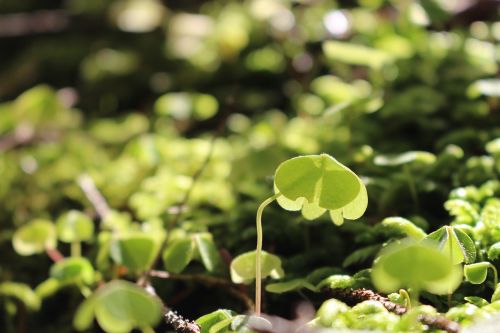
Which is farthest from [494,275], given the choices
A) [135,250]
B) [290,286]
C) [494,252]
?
[135,250]

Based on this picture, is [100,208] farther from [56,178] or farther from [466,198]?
[466,198]

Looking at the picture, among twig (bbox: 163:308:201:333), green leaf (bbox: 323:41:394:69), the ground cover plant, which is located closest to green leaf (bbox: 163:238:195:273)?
the ground cover plant

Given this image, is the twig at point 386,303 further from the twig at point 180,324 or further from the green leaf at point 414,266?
the twig at point 180,324

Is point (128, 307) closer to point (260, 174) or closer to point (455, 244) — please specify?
point (455, 244)

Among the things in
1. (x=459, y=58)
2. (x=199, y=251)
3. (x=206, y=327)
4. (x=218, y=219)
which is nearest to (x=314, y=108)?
(x=459, y=58)

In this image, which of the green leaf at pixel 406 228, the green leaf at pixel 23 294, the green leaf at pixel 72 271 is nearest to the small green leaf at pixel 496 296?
the green leaf at pixel 406 228

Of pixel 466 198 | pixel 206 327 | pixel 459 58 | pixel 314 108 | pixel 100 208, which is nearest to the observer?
pixel 206 327

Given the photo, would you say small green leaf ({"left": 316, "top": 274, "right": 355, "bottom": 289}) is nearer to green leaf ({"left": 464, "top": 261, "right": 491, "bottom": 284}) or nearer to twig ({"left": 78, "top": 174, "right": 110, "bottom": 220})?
green leaf ({"left": 464, "top": 261, "right": 491, "bottom": 284})
